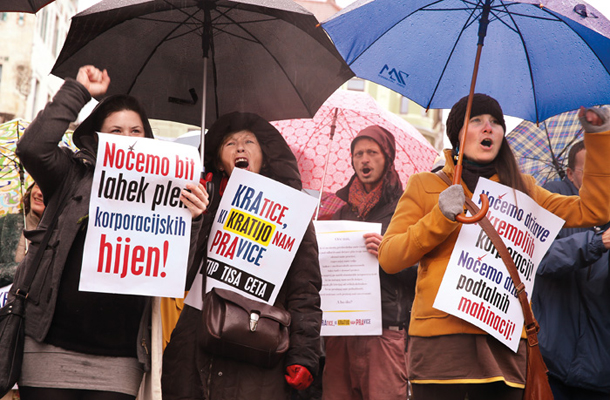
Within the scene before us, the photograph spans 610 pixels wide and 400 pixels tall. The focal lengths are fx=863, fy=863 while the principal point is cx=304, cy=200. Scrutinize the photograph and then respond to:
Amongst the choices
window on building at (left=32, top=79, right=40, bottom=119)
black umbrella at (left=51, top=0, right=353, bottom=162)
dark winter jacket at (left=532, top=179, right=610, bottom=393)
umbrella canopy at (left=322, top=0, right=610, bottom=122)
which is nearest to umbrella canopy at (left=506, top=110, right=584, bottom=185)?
dark winter jacket at (left=532, top=179, right=610, bottom=393)

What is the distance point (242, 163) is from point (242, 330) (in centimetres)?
107

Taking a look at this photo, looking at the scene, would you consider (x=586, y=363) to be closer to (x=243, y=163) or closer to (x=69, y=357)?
(x=243, y=163)

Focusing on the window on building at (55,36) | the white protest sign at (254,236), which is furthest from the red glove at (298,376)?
the window on building at (55,36)

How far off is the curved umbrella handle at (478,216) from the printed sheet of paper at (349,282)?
68.3 inches

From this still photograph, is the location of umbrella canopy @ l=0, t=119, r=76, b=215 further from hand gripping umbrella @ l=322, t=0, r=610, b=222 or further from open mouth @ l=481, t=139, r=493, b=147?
open mouth @ l=481, t=139, r=493, b=147

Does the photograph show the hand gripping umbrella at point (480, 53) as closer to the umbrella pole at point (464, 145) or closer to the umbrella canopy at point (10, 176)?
the umbrella pole at point (464, 145)

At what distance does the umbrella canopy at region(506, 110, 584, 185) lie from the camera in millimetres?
6922

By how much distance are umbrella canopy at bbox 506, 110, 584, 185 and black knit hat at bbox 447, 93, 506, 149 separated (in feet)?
8.57

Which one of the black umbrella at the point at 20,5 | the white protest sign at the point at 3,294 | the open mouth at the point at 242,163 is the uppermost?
the black umbrella at the point at 20,5

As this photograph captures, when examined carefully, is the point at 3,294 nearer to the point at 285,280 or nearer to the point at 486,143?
the point at 285,280

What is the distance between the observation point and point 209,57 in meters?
5.61

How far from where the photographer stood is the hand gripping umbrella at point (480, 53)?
483 cm

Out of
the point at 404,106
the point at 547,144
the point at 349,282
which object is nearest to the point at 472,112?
the point at 349,282

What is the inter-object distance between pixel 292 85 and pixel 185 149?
1502 millimetres
